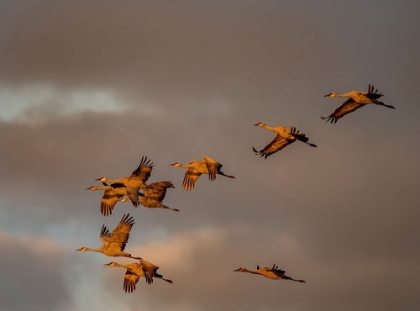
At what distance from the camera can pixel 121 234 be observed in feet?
212

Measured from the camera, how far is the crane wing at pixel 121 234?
6456cm

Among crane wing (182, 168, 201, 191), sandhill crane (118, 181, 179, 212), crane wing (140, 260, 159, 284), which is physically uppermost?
crane wing (182, 168, 201, 191)

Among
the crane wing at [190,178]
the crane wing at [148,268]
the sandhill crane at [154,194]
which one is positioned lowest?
the crane wing at [148,268]

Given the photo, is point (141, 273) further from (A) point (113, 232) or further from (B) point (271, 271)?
(B) point (271, 271)

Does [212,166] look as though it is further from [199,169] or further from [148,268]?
[148,268]

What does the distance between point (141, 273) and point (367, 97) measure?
15731 mm

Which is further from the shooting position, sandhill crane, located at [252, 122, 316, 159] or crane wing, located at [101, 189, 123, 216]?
crane wing, located at [101, 189, 123, 216]

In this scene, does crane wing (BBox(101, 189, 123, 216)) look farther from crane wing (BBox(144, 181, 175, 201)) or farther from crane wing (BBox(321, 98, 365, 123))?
crane wing (BBox(321, 98, 365, 123))

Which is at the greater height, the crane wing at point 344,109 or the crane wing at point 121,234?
the crane wing at point 344,109

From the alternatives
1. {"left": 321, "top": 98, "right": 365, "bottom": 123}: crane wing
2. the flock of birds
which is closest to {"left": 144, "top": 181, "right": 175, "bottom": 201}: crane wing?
the flock of birds

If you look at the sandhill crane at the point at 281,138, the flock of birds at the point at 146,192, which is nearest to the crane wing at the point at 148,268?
the flock of birds at the point at 146,192

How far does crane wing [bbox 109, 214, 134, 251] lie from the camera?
64562 mm

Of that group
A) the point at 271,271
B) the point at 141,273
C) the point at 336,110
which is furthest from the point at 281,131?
the point at 141,273

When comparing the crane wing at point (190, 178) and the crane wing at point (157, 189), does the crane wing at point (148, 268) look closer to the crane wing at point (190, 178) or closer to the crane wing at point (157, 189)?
the crane wing at point (157, 189)
